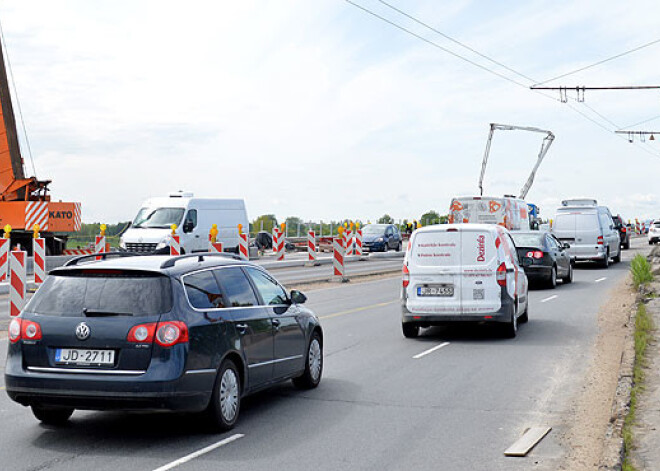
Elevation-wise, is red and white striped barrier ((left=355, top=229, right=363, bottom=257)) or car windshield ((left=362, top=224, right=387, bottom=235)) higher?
car windshield ((left=362, top=224, right=387, bottom=235))

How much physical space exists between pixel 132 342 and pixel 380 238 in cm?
4417

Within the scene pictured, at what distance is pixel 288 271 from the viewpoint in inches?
1325

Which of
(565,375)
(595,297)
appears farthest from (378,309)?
(565,375)

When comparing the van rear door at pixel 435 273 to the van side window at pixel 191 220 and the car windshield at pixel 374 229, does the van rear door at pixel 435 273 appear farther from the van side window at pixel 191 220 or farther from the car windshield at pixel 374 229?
the car windshield at pixel 374 229

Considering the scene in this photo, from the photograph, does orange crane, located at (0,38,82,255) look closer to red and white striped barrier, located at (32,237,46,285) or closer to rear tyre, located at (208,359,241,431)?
red and white striped barrier, located at (32,237,46,285)

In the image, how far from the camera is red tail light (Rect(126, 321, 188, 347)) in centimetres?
708

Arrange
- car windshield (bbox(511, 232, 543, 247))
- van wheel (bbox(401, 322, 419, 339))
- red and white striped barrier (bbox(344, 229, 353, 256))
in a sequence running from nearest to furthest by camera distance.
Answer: van wheel (bbox(401, 322, 419, 339)), car windshield (bbox(511, 232, 543, 247)), red and white striped barrier (bbox(344, 229, 353, 256))

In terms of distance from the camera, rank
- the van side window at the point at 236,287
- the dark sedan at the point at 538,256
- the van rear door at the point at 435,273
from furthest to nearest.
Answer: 1. the dark sedan at the point at 538,256
2. the van rear door at the point at 435,273
3. the van side window at the point at 236,287

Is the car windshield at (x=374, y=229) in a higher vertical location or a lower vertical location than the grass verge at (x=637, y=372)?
higher

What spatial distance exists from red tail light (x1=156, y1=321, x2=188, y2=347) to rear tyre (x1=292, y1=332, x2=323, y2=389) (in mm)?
2661

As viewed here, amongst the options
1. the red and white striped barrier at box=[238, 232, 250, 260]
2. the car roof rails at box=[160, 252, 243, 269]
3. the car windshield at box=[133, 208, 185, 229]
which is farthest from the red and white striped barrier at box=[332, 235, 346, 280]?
the car roof rails at box=[160, 252, 243, 269]

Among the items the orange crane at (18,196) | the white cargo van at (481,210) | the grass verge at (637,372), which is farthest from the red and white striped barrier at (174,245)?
the grass verge at (637,372)

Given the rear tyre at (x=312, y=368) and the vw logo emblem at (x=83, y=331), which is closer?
the vw logo emblem at (x=83, y=331)

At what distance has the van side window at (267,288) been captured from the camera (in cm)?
880
